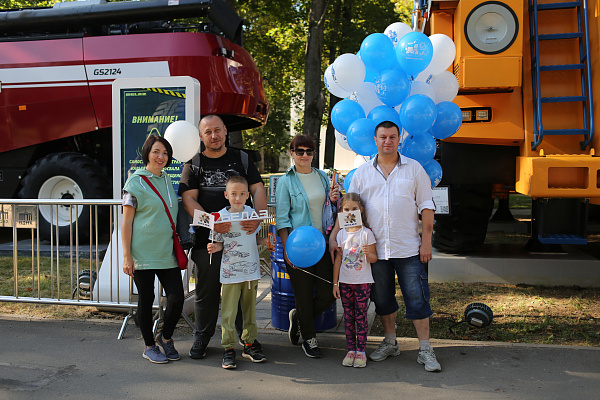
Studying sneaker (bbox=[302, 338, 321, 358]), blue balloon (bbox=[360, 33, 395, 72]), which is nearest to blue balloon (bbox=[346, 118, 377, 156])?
blue balloon (bbox=[360, 33, 395, 72])

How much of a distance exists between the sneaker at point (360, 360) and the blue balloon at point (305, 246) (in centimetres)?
74

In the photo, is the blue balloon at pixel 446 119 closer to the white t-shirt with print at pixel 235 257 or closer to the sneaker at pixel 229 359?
the white t-shirt with print at pixel 235 257

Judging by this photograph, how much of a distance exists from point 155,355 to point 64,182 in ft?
16.5

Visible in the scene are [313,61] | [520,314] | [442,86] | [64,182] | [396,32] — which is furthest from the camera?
[313,61]

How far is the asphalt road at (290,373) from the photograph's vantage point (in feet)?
11.8

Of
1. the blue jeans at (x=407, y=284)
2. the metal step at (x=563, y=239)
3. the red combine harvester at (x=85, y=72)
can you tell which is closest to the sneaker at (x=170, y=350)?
the blue jeans at (x=407, y=284)

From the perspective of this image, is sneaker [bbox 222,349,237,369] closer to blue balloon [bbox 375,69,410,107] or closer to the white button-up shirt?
the white button-up shirt

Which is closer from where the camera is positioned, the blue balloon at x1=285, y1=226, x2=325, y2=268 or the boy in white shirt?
the blue balloon at x1=285, y1=226, x2=325, y2=268

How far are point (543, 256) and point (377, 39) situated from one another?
3690mm

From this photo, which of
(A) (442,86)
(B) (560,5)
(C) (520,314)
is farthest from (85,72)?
(C) (520,314)

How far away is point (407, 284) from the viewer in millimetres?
4012

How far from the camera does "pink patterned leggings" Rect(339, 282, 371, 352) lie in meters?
4.04

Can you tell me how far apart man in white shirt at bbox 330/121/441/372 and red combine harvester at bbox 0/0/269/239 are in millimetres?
4515

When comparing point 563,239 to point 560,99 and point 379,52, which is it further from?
point 379,52
